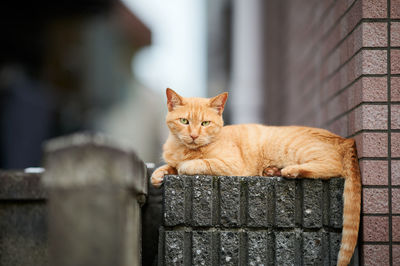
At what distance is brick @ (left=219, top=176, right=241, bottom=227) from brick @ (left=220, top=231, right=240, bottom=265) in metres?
0.06

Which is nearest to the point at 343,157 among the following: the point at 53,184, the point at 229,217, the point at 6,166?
the point at 229,217

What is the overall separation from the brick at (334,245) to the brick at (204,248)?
2.32 feet

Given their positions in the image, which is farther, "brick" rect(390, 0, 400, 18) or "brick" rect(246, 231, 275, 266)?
"brick" rect(390, 0, 400, 18)

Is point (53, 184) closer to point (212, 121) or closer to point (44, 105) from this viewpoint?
point (212, 121)

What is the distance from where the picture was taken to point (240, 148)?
301 centimetres

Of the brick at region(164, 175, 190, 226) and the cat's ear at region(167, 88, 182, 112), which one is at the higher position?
the cat's ear at region(167, 88, 182, 112)

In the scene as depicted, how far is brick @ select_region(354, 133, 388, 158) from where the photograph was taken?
2357mm

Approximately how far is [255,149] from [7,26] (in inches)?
256

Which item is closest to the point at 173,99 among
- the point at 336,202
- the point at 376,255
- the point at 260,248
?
the point at 260,248

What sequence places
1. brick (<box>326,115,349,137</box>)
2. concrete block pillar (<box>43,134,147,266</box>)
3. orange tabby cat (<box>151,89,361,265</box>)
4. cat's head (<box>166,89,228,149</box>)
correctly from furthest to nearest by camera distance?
cat's head (<box>166,89,228,149</box>) < brick (<box>326,115,349,137</box>) < orange tabby cat (<box>151,89,361,265</box>) < concrete block pillar (<box>43,134,147,266</box>)

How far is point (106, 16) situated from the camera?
9.77 meters

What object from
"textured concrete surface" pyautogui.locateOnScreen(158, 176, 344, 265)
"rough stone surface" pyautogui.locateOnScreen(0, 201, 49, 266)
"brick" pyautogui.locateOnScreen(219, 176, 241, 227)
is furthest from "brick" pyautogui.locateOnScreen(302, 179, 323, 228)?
"rough stone surface" pyautogui.locateOnScreen(0, 201, 49, 266)

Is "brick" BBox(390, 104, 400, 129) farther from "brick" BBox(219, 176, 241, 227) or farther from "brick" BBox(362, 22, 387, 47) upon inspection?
"brick" BBox(219, 176, 241, 227)

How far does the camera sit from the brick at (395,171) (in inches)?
92.1
